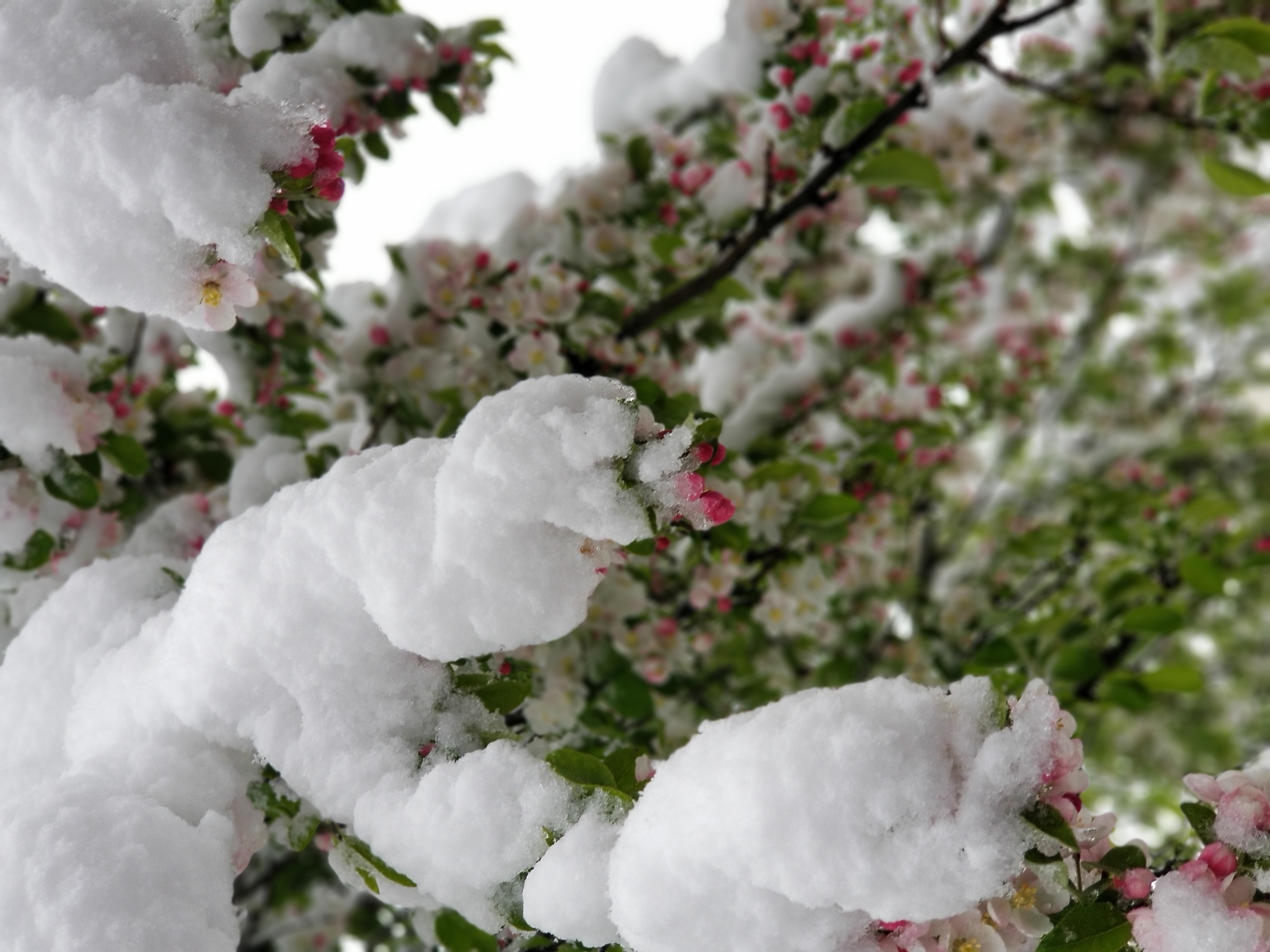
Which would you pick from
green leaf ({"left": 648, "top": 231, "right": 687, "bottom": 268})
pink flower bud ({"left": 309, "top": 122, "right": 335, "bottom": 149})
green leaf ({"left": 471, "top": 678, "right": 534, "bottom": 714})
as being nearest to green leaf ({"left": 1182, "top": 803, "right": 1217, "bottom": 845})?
green leaf ({"left": 471, "top": 678, "right": 534, "bottom": 714})

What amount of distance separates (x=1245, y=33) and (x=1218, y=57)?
0.12 ft

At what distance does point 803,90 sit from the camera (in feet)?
3.50

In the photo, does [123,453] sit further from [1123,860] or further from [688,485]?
[1123,860]

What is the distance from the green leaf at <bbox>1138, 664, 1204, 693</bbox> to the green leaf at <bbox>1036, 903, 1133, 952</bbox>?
643mm

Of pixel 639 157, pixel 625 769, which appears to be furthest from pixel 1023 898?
pixel 639 157

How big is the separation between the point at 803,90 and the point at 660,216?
26 cm

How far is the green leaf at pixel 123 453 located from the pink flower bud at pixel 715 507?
614 millimetres

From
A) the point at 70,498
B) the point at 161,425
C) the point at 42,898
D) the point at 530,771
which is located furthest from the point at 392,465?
the point at 161,425

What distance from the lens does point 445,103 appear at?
96cm

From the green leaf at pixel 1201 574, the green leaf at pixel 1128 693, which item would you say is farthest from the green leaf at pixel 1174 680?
the green leaf at pixel 1201 574

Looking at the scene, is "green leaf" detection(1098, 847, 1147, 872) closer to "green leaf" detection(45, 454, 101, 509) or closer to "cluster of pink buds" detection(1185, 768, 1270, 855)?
"cluster of pink buds" detection(1185, 768, 1270, 855)

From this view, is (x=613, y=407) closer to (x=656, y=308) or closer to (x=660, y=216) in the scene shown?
(x=656, y=308)

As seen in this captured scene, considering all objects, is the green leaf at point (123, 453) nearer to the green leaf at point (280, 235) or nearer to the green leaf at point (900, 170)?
the green leaf at point (280, 235)

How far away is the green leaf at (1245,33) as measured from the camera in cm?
88
